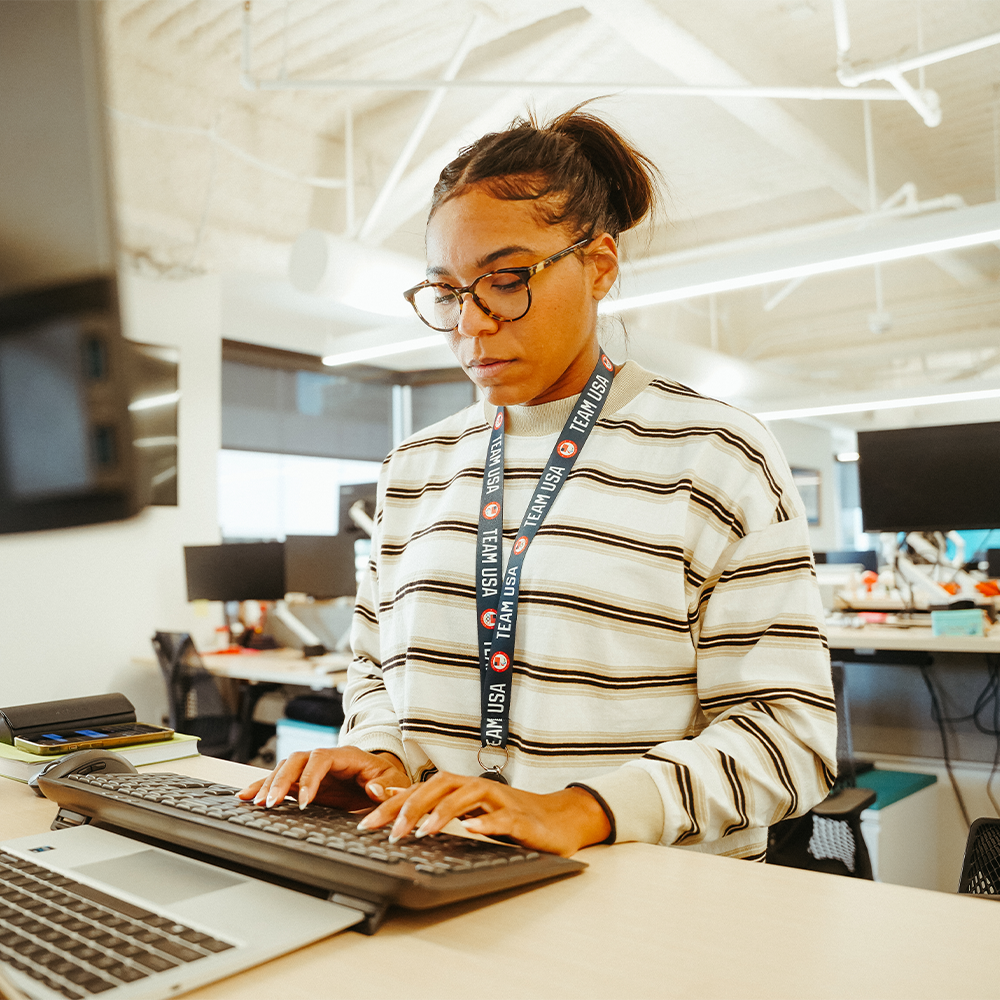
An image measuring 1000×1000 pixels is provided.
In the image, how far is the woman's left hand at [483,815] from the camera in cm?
72

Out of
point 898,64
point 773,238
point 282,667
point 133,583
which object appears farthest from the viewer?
point 773,238

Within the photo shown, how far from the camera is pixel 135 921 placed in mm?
579

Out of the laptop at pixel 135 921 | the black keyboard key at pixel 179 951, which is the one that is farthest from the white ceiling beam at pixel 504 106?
the black keyboard key at pixel 179 951

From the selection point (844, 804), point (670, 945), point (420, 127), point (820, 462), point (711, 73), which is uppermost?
point (711, 73)

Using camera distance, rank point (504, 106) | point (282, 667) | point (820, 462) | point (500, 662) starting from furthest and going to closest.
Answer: point (820, 462), point (504, 106), point (282, 667), point (500, 662)

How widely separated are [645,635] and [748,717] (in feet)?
0.45

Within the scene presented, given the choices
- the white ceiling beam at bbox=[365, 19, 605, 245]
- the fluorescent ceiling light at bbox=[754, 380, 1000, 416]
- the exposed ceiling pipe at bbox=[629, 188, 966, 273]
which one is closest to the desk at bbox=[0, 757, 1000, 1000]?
the white ceiling beam at bbox=[365, 19, 605, 245]

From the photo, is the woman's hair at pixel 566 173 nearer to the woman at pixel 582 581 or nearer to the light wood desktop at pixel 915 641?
the woman at pixel 582 581

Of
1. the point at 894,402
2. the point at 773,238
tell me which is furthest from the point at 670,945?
the point at 894,402

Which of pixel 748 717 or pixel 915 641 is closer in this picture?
pixel 748 717

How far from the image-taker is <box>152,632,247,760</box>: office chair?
4.20m

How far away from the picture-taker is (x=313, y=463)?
743 cm

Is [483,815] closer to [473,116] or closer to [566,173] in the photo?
[566,173]

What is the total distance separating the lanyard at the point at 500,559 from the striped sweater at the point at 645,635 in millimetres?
12
